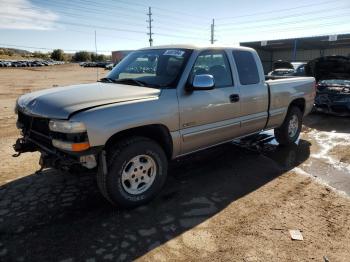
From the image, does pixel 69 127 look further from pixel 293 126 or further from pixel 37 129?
pixel 293 126

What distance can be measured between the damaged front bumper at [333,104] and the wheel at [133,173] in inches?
270

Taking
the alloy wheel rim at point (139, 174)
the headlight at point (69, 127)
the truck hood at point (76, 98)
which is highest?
the truck hood at point (76, 98)

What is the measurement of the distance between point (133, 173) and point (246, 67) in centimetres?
256

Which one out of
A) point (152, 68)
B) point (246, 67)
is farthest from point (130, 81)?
point (246, 67)

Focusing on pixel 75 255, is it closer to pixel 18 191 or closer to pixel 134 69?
pixel 18 191

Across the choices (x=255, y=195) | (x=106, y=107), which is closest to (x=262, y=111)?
(x=255, y=195)

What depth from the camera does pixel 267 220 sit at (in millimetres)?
3674

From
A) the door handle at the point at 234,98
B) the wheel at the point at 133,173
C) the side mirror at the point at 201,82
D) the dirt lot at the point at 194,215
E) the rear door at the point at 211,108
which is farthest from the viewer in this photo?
the door handle at the point at 234,98

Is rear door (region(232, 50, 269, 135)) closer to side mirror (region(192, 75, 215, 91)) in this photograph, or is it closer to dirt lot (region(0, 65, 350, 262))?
dirt lot (region(0, 65, 350, 262))

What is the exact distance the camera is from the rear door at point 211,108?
4.23m

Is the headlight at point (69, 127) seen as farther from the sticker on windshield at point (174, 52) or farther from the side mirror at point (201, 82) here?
the sticker on windshield at point (174, 52)

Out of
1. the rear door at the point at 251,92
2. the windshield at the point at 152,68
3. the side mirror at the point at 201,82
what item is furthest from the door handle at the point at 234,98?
the windshield at the point at 152,68

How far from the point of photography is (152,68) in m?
4.62

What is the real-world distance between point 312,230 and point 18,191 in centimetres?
359
